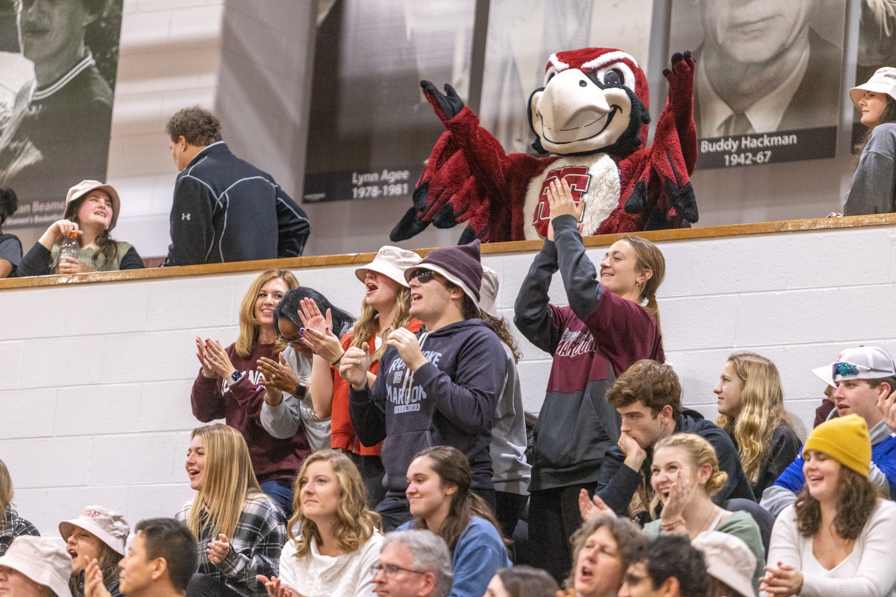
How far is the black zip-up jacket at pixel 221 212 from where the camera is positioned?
5164 mm

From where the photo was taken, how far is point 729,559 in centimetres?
296

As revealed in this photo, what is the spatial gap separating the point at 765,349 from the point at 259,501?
1.70 m

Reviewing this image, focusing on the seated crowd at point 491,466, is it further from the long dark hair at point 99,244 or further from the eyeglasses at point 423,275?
the long dark hair at point 99,244

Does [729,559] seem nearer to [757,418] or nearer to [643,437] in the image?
[643,437]

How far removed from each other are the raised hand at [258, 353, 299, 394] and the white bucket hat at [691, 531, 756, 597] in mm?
1629

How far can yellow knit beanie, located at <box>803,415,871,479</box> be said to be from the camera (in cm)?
312

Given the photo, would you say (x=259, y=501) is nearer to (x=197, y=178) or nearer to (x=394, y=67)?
(x=197, y=178)

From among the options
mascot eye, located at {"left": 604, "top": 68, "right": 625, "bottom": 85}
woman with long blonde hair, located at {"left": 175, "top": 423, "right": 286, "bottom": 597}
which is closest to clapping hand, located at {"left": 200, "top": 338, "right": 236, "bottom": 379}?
woman with long blonde hair, located at {"left": 175, "top": 423, "right": 286, "bottom": 597}

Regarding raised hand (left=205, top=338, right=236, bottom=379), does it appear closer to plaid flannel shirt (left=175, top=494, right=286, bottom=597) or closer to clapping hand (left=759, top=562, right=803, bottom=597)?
plaid flannel shirt (left=175, top=494, right=286, bottom=597)

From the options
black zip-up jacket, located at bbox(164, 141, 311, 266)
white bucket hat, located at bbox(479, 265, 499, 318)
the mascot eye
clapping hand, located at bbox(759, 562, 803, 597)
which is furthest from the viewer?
black zip-up jacket, located at bbox(164, 141, 311, 266)

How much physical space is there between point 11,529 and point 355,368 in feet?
4.90

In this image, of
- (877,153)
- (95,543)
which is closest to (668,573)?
(877,153)

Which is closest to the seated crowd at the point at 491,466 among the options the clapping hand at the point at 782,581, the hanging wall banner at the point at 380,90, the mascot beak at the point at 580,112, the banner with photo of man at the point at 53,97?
the clapping hand at the point at 782,581

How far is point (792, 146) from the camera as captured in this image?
6.49m
